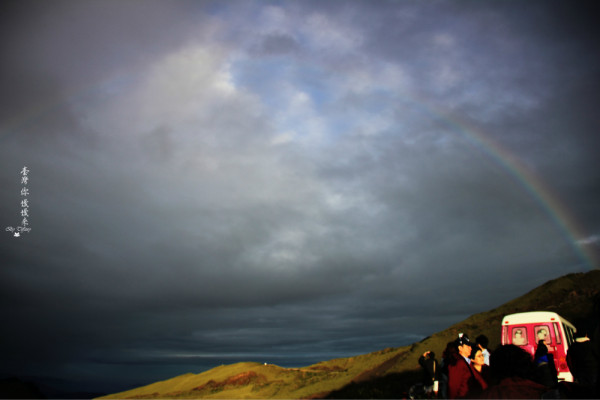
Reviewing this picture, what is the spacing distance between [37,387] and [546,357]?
12.6 meters

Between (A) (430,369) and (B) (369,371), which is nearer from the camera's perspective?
(A) (430,369)

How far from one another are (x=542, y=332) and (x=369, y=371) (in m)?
23.4

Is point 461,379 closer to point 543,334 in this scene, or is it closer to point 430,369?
point 430,369

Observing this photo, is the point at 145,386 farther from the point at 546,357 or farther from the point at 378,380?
the point at 546,357

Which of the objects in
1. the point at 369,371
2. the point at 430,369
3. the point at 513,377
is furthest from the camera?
the point at 369,371

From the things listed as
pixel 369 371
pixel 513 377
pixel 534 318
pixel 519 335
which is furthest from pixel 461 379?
pixel 369 371

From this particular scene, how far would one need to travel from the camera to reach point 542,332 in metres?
A: 17.9

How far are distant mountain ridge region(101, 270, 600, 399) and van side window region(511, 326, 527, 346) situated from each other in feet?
38.8

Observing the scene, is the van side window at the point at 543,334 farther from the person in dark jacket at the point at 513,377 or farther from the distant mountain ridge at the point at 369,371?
the person in dark jacket at the point at 513,377

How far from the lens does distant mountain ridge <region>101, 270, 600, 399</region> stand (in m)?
34.0

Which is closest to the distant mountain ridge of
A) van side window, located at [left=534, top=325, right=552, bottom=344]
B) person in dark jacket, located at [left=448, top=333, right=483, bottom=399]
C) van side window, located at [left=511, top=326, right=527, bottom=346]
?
van side window, located at [left=511, top=326, right=527, bottom=346]

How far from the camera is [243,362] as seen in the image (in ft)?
200

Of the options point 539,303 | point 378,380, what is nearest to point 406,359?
point 378,380

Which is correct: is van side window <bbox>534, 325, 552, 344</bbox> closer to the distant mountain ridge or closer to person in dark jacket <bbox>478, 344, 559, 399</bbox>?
the distant mountain ridge
